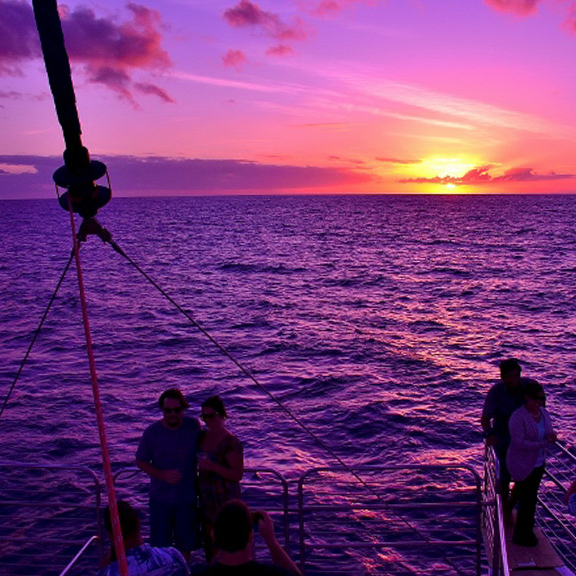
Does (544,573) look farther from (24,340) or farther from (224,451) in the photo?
(24,340)

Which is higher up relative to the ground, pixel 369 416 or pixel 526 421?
pixel 526 421

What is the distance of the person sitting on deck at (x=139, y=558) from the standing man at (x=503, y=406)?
4.34 m

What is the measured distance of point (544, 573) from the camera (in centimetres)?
636

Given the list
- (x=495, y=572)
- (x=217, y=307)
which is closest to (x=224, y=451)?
(x=495, y=572)

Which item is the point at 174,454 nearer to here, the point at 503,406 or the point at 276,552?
the point at 276,552

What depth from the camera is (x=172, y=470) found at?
18.7 ft

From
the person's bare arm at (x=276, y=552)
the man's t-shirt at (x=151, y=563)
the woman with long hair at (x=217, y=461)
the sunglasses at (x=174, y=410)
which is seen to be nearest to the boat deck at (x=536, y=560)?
the woman with long hair at (x=217, y=461)

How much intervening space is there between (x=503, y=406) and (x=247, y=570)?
4987 millimetres

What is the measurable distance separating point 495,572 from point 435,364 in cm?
1992

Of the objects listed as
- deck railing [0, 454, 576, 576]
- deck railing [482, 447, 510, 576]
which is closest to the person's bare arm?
deck railing [482, 447, 510, 576]

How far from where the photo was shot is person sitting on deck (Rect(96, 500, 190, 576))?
3.69 meters

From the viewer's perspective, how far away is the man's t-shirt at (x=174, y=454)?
575 centimetres

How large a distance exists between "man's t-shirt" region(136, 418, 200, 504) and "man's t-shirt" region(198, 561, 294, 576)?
2789 mm

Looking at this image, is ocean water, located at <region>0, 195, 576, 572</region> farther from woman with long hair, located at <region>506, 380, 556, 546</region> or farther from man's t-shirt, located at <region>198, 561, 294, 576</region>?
man's t-shirt, located at <region>198, 561, 294, 576</region>
